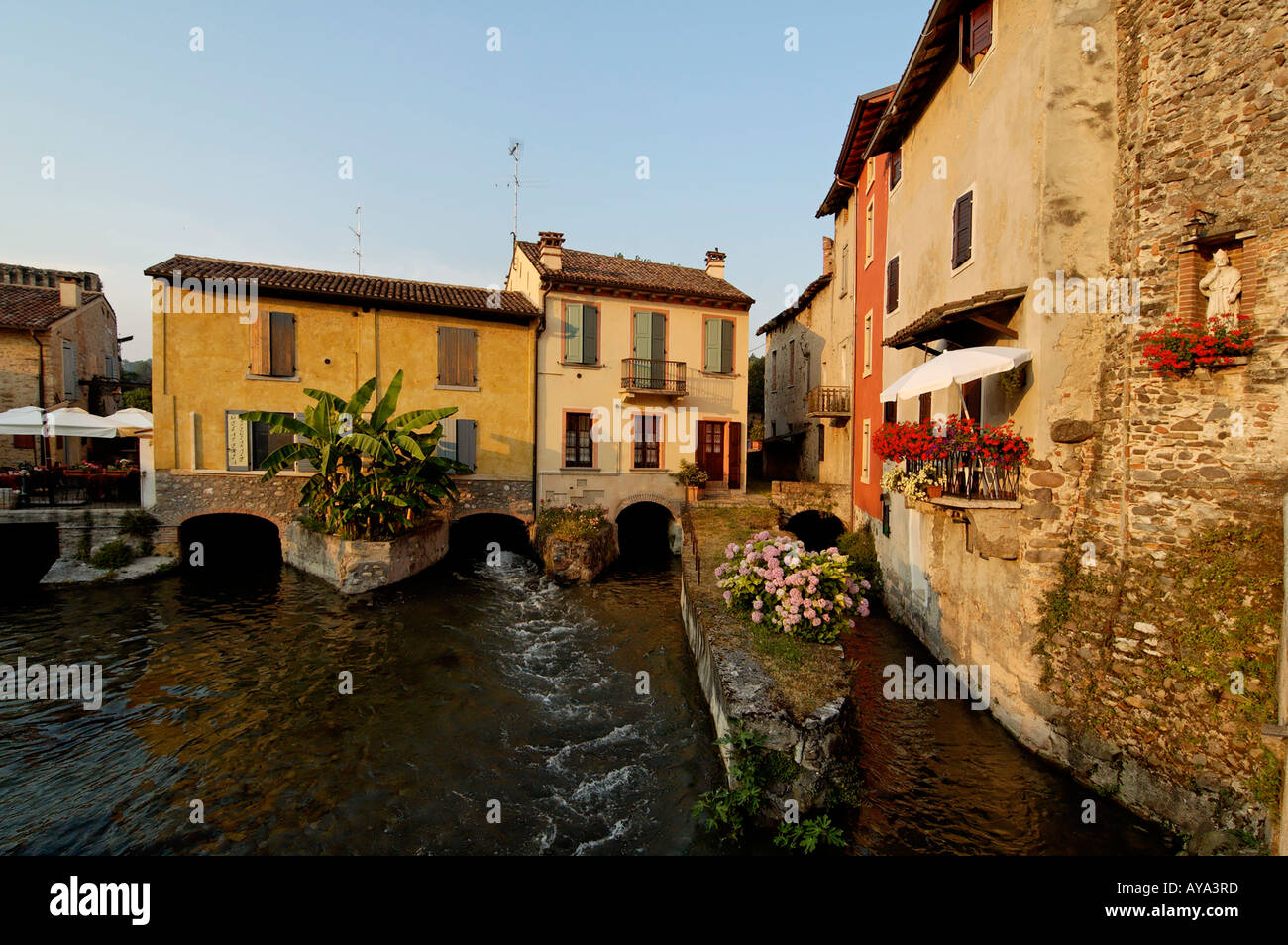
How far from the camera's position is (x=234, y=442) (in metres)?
17.8

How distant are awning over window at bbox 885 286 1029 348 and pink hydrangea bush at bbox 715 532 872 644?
417 centimetres

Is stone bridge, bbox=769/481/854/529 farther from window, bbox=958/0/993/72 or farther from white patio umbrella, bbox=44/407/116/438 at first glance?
white patio umbrella, bbox=44/407/116/438

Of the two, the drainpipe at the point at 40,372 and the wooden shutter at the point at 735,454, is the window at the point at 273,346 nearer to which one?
the drainpipe at the point at 40,372

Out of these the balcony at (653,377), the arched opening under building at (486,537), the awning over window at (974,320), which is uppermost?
the balcony at (653,377)

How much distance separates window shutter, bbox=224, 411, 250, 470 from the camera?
17766mm

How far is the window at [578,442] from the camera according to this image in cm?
2078

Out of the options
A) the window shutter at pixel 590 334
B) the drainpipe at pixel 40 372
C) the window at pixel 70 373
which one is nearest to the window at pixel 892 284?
the window shutter at pixel 590 334

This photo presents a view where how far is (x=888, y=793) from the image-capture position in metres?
7.08

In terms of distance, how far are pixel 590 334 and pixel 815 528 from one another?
1201 centimetres

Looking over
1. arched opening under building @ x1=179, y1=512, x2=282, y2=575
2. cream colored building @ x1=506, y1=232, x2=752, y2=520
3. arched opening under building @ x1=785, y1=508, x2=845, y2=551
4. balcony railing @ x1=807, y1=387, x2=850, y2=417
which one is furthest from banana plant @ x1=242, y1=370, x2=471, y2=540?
arched opening under building @ x1=785, y1=508, x2=845, y2=551

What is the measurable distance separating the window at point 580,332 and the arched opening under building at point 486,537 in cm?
643
